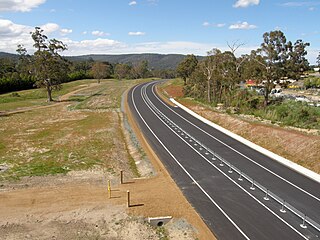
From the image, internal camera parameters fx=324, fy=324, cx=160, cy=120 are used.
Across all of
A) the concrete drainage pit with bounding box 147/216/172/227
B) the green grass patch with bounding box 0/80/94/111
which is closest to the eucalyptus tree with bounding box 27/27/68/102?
the green grass patch with bounding box 0/80/94/111

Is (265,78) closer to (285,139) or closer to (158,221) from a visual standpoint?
(285,139)

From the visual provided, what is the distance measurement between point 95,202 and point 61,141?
15.8 m

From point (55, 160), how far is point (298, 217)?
18600 mm

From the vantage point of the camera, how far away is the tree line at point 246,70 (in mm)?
46531

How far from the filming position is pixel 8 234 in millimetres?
15422

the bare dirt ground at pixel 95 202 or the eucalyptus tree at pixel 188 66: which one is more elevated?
Result: the eucalyptus tree at pixel 188 66

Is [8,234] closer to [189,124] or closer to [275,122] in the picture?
[189,124]

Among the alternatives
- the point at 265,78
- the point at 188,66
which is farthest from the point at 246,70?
the point at 188,66

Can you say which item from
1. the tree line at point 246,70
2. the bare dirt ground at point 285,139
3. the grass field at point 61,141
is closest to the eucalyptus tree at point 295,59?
the tree line at point 246,70

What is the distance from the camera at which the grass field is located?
82.7 ft

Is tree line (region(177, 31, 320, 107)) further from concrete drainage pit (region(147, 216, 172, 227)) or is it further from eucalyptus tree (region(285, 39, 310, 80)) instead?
concrete drainage pit (region(147, 216, 172, 227))

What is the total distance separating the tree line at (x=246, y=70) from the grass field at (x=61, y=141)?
1891 cm

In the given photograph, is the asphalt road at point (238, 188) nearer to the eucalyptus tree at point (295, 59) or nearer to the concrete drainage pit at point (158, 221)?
the concrete drainage pit at point (158, 221)

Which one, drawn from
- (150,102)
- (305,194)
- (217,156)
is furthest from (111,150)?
(150,102)
